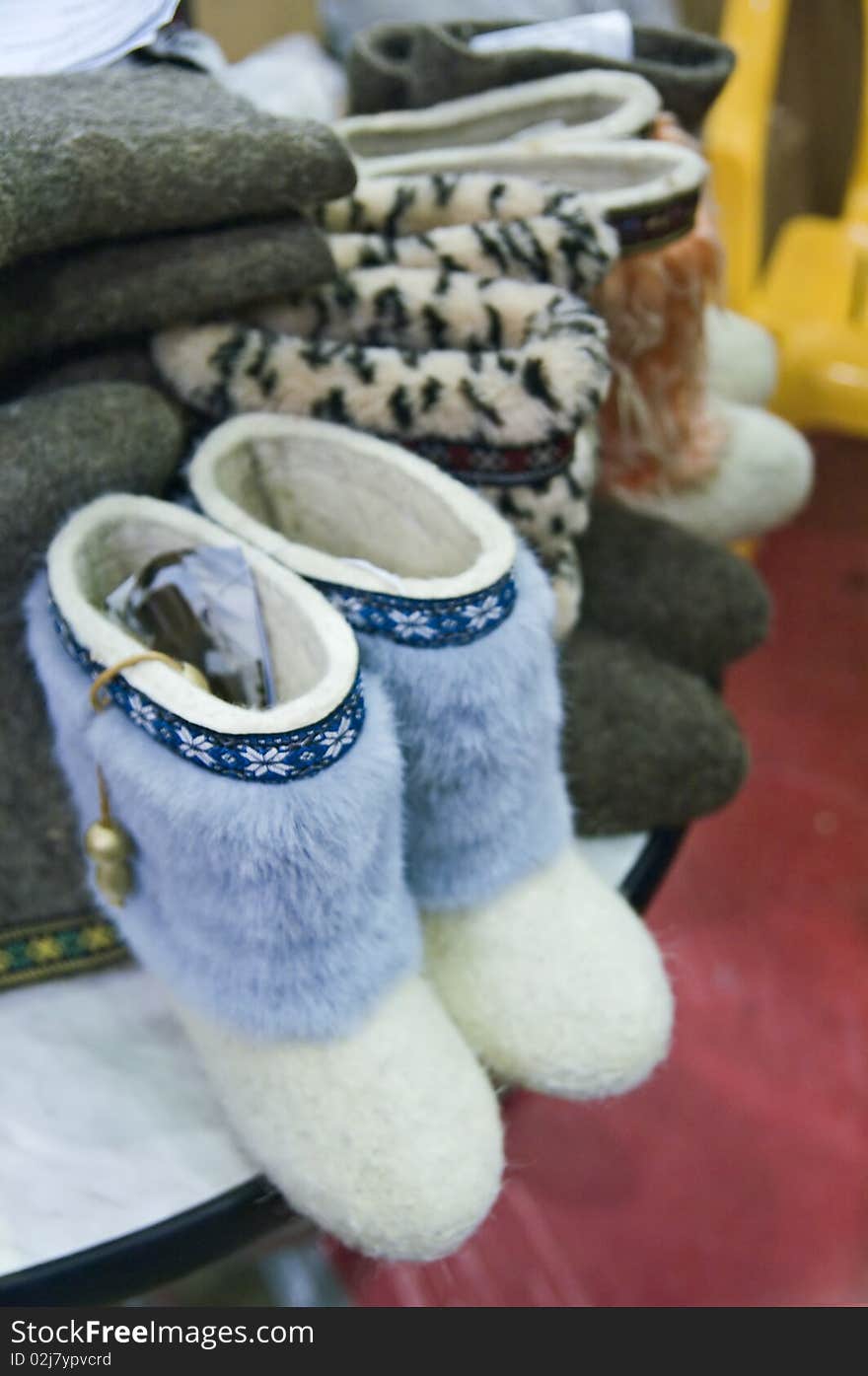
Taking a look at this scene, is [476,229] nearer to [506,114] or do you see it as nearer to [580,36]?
[506,114]

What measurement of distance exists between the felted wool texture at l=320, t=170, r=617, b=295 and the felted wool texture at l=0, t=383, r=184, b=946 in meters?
0.15

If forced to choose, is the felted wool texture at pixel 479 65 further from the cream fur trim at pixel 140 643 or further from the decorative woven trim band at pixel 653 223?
the cream fur trim at pixel 140 643

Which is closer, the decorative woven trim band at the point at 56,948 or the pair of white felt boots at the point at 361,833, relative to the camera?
the pair of white felt boots at the point at 361,833

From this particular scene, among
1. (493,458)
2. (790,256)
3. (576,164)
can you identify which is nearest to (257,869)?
(493,458)

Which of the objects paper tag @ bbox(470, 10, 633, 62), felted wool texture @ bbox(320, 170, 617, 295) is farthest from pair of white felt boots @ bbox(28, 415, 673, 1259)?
paper tag @ bbox(470, 10, 633, 62)

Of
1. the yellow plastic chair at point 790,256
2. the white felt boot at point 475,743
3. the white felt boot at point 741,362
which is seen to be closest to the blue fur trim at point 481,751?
the white felt boot at point 475,743

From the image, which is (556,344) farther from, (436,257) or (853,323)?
(853,323)

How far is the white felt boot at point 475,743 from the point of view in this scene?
0.43 m

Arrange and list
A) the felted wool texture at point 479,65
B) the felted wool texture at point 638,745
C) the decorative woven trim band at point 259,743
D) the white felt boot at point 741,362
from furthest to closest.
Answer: the white felt boot at point 741,362 → the felted wool texture at point 479,65 → the felted wool texture at point 638,745 → the decorative woven trim band at point 259,743

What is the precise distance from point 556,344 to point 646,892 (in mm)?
302

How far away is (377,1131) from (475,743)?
0.51 ft

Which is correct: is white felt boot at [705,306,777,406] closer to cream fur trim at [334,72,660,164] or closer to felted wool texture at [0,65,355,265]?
cream fur trim at [334,72,660,164]

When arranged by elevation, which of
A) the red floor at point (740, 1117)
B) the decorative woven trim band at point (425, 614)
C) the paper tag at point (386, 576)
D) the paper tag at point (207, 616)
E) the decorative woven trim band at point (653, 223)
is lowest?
the red floor at point (740, 1117)

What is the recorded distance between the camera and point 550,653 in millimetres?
470
